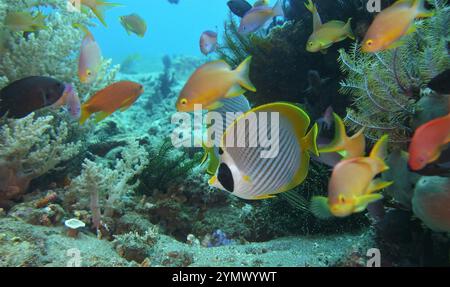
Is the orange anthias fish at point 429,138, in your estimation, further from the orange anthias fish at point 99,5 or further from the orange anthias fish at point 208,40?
the orange anthias fish at point 208,40

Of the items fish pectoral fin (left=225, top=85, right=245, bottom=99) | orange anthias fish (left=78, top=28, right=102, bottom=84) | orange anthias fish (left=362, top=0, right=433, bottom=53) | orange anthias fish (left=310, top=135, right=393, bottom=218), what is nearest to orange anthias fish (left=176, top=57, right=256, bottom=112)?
fish pectoral fin (left=225, top=85, right=245, bottom=99)

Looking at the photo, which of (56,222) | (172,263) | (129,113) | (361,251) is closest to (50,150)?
(56,222)

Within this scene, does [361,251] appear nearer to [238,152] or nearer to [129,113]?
[238,152]

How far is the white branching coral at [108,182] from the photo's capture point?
11.3ft

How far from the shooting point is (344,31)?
11.4 ft

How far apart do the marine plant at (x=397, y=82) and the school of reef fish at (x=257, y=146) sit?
1cm

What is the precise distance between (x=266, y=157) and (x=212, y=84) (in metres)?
0.76

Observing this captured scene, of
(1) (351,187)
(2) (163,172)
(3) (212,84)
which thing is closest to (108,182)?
(2) (163,172)

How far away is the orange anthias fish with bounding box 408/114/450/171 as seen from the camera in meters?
1.85

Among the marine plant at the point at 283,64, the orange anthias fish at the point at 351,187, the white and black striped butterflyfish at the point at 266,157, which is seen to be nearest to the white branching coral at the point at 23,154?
the white and black striped butterflyfish at the point at 266,157

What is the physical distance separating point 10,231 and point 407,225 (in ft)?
11.2

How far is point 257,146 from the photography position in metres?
1.77

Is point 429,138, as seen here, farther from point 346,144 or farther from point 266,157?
point 266,157

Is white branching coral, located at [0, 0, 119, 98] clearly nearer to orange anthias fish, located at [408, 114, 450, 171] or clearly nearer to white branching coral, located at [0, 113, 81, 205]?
white branching coral, located at [0, 113, 81, 205]
